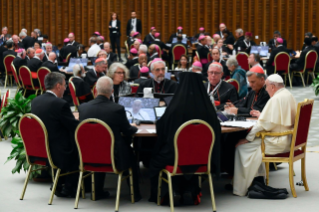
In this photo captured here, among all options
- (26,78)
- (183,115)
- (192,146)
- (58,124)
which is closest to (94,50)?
(26,78)

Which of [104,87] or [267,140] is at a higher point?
[104,87]

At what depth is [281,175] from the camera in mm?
6199

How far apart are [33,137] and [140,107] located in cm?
112

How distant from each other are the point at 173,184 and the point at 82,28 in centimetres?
1567

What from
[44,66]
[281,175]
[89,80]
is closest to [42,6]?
[44,66]

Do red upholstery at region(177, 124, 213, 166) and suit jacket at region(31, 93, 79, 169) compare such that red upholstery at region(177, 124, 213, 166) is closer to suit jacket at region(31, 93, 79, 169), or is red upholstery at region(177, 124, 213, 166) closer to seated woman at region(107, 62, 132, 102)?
suit jacket at region(31, 93, 79, 169)

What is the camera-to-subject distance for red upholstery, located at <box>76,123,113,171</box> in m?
4.79

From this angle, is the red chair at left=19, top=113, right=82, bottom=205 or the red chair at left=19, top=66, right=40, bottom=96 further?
the red chair at left=19, top=66, right=40, bottom=96

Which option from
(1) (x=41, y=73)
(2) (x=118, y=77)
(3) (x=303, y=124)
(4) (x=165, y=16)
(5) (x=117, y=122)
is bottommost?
(3) (x=303, y=124)

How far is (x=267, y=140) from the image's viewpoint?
536 cm

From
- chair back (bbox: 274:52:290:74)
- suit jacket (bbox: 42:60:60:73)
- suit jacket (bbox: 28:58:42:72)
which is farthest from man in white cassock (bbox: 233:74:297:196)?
chair back (bbox: 274:52:290:74)

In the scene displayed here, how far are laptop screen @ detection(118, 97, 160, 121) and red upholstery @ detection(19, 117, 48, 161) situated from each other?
95cm

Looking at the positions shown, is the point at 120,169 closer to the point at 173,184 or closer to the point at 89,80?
the point at 173,184

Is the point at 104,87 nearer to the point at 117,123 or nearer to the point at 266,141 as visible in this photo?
the point at 117,123
